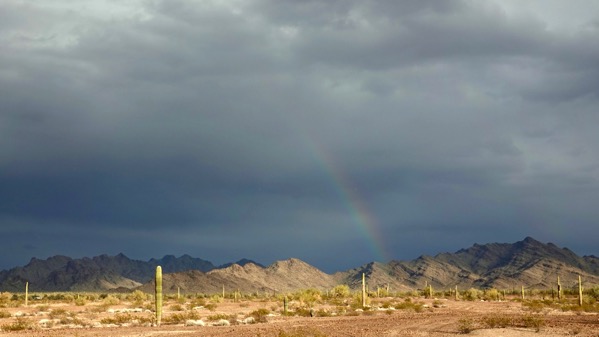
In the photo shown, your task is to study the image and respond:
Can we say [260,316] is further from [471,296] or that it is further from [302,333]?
[471,296]

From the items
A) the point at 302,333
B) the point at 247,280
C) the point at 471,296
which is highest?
the point at 247,280

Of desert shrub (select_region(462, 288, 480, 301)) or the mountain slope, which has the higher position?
the mountain slope

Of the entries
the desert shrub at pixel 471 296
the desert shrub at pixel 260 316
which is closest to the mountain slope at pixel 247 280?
the desert shrub at pixel 471 296

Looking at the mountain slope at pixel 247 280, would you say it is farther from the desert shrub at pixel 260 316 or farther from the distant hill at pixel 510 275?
the desert shrub at pixel 260 316

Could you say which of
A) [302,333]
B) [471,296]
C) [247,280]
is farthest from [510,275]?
[302,333]

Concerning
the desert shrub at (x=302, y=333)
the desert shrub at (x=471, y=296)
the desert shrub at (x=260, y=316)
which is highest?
the desert shrub at (x=302, y=333)

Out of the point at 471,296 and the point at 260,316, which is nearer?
the point at 260,316

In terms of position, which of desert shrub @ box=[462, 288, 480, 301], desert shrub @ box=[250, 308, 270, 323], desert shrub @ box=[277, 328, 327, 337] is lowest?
desert shrub @ box=[462, 288, 480, 301]

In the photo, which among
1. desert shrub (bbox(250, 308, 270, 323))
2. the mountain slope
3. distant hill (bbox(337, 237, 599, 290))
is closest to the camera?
desert shrub (bbox(250, 308, 270, 323))

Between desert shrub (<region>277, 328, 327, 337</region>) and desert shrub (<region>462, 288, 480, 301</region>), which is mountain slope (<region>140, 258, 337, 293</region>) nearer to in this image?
desert shrub (<region>462, 288, 480, 301</region>)

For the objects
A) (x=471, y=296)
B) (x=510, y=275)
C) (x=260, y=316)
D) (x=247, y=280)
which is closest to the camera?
(x=260, y=316)

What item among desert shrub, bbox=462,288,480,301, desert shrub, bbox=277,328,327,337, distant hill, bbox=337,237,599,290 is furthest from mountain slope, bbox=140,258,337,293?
desert shrub, bbox=277,328,327,337

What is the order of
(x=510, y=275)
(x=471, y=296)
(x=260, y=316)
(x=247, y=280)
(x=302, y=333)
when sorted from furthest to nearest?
(x=510, y=275)
(x=247, y=280)
(x=471, y=296)
(x=260, y=316)
(x=302, y=333)

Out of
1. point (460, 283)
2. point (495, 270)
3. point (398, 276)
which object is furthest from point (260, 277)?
point (495, 270)
